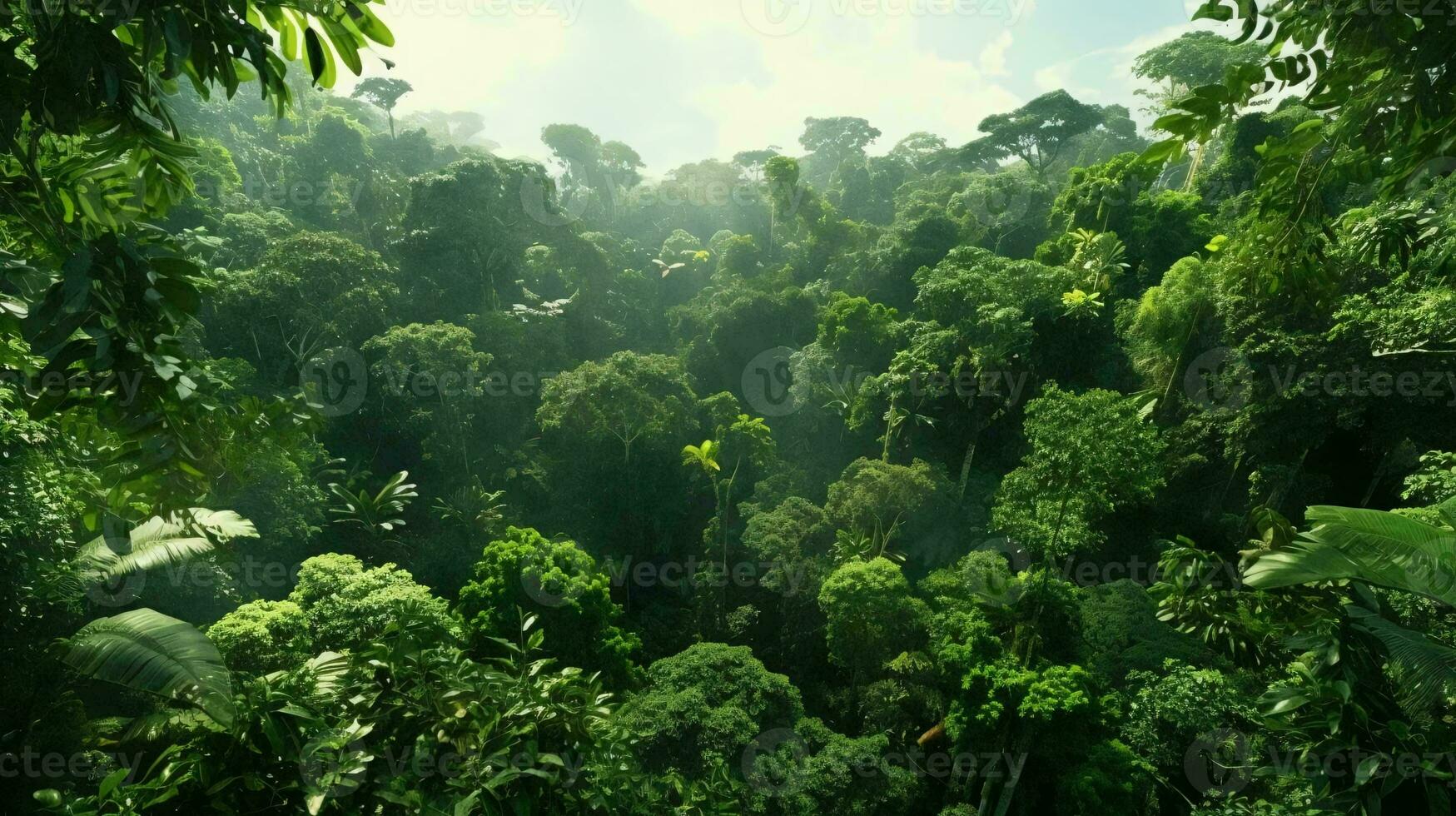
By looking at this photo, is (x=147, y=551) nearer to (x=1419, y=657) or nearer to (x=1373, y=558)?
(x=1373, y=558)

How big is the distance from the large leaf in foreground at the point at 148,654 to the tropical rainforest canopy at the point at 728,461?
0.14 feet

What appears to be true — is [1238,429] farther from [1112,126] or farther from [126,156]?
[1112,126]

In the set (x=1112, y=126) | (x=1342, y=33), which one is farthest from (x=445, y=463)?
(x=1112, y=126)

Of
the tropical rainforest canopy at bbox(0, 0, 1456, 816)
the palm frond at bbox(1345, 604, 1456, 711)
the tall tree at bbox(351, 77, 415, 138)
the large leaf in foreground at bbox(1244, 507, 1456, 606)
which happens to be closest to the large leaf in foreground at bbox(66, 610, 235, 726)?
the tropical rainforest canopy at bbox(0, 0, 1456, 816)

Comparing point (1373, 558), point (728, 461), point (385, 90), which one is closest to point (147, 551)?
point (1373, 558)

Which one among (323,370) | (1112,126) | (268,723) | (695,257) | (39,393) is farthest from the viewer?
(1112,126)

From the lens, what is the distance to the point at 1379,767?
2.59m

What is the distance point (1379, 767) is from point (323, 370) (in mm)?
21866

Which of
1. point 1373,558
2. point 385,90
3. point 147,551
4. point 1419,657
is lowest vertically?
point 147,551

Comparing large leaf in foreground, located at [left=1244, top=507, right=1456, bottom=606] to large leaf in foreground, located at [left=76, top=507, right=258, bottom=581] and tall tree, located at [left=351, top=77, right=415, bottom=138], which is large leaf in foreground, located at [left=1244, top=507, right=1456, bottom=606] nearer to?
large leaf in foreground, located at [left=76, top=507, right=258, bottom=581]

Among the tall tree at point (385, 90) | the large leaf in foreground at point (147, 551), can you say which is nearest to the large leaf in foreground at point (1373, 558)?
the large leaf in foreground at point (147, 551)

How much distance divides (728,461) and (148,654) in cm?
1668

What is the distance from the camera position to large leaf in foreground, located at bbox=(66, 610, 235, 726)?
4469 mm

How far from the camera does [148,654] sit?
4676mm
